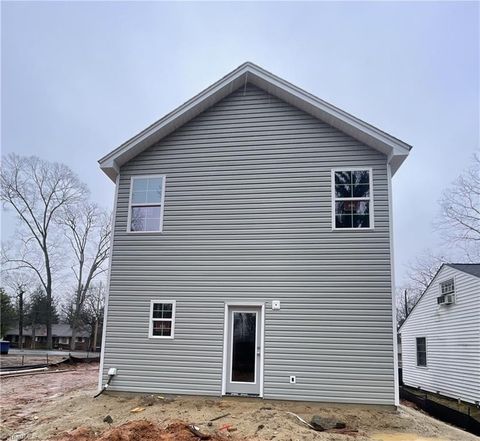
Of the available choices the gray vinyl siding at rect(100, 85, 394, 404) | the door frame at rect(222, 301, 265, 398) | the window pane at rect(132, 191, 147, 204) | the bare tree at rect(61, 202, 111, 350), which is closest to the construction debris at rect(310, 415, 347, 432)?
the gray vinyl siding at rect(100, 85, 394, 404)

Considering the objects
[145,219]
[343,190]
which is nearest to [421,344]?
[343,190]

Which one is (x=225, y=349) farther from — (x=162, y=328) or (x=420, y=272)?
(x=420, y=272)

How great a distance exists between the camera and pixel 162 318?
30.5ft

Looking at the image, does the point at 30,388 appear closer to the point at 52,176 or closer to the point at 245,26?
the point at 245,26

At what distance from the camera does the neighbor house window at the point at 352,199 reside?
904 centimetres

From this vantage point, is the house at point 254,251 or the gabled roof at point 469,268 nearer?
the house at point 254,251

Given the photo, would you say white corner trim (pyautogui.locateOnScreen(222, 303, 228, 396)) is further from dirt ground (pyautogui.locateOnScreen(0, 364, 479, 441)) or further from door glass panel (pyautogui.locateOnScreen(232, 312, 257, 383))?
dirt ground (pyautogui.locateOnScreen(0, 364, 479, 441))

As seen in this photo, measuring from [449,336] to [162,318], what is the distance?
34.6 feet

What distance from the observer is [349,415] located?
766 cm

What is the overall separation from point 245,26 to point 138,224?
9527 mm

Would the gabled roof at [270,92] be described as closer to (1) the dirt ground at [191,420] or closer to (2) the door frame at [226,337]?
(2) the door frame at [226,337]

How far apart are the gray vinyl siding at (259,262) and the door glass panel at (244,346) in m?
0.33

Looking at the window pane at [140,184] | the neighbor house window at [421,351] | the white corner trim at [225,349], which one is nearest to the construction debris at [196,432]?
the white corner trim at [225,349]

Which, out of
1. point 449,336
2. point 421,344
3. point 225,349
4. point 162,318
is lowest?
point 421,344
